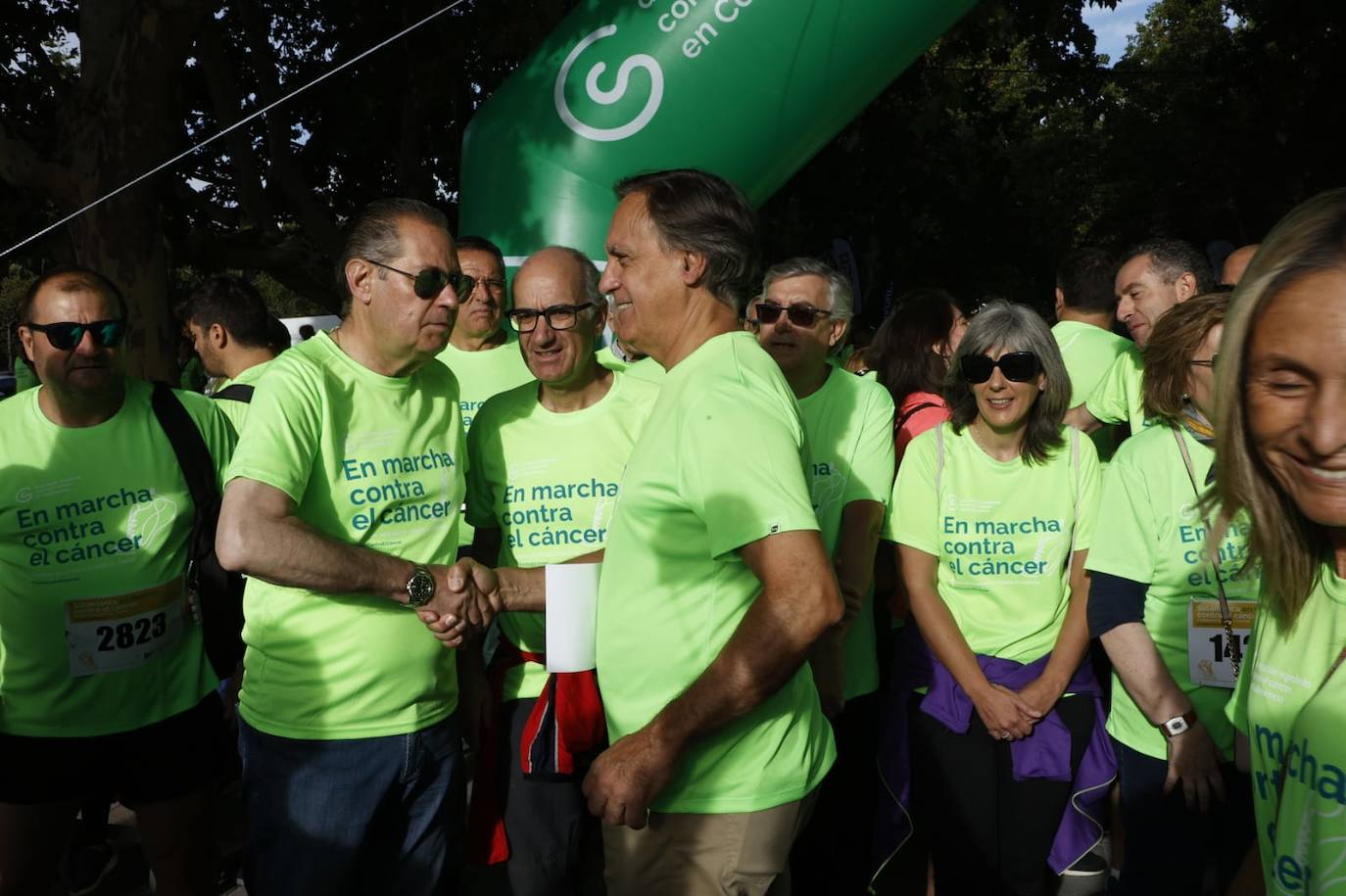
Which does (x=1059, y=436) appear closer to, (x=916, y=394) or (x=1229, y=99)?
(x=916, y=394)

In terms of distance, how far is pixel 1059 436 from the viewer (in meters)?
3.38

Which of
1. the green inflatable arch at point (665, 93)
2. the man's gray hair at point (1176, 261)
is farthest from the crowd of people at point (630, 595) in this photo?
the green inflatable arch at point (665, 93)

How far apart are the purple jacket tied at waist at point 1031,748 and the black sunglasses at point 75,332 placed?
2.47 m

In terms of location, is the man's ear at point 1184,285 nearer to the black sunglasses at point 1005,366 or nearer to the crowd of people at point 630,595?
the crowd of people at point 630,595

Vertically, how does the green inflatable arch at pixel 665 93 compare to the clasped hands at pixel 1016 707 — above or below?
above

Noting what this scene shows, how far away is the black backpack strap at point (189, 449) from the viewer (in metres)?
3.13

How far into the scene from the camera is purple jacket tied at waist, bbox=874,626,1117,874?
10.4ft

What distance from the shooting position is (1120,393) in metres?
4.40

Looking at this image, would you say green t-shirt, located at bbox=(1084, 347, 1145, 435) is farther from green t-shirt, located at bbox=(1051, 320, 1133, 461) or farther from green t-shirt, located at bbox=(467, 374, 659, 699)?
green t-shirt, located at bbox=(467, 374, 659, 699)

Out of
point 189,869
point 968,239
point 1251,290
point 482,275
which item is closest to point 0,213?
point 482,275

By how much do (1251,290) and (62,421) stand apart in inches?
116

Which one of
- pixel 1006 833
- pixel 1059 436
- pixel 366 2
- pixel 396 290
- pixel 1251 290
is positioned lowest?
pixel 1006 833

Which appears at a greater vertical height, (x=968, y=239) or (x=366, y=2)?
(x=366, y=2)

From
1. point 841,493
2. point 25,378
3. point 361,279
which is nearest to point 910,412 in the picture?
point 841,493
